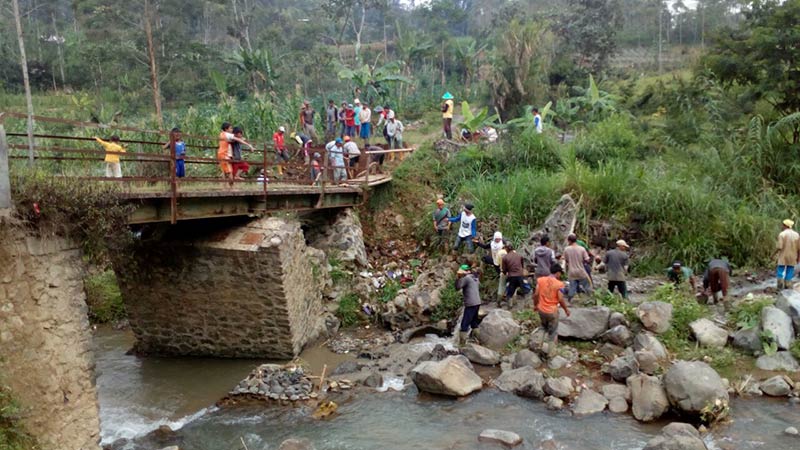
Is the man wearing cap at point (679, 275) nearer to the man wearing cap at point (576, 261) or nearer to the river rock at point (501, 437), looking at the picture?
the man wearing cap at point (576, 261)

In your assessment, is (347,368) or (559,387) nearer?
(559,387)

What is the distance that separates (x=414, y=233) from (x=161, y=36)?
25437 mm

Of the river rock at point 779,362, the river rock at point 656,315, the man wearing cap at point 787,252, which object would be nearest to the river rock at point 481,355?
the river rock at point 656,315

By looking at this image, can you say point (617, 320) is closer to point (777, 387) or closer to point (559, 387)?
point (559, 387)

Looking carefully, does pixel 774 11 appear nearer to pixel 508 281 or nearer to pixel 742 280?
pixel 742 280

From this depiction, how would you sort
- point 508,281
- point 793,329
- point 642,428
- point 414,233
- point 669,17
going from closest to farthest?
point 642,428 < point 793,329 < point 508,281 < point 414,233 < point 669,17

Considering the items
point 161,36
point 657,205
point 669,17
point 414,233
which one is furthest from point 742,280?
point 669,17

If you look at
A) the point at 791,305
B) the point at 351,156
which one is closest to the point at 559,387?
the point at 791,305

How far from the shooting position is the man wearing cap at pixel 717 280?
12.9 metres

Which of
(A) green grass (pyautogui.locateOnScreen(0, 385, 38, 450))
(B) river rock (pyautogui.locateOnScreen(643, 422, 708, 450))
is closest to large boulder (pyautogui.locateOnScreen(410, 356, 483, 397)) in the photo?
(B) river rock (pyautogui.locateOnScreen(643, 422, 708, 450))

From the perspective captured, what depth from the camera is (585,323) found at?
1202 centimetres

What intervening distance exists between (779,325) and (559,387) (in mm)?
4231

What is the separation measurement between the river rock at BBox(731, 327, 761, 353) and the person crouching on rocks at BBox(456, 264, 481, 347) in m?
4.57

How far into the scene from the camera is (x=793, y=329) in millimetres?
11414
